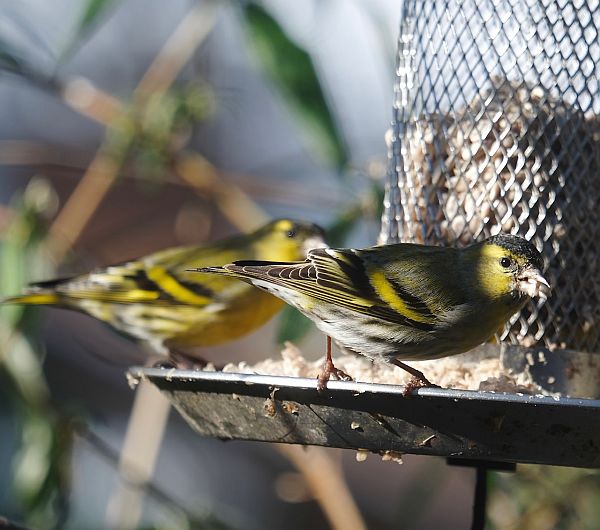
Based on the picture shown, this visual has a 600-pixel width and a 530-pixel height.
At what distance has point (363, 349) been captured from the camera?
324 cm

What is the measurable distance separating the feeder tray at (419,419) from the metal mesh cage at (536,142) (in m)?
0.90

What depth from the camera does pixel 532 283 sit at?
329cm

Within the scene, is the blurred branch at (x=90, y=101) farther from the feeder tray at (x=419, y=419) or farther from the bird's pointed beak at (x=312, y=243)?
the feeder tray at (x=419, y=419)

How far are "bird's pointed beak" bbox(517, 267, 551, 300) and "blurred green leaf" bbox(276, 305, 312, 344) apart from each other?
894 millimetres

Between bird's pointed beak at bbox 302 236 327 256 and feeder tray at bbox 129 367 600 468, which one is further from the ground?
bird's pointed beak at bbox 302 236 327 256

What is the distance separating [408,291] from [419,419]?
0.65 metres

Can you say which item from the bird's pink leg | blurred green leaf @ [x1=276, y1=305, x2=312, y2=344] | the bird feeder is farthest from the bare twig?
the bird's pink leg

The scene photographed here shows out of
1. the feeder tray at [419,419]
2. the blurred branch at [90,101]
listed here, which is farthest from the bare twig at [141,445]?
the feeder tray at [419,419]

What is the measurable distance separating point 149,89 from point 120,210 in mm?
5120

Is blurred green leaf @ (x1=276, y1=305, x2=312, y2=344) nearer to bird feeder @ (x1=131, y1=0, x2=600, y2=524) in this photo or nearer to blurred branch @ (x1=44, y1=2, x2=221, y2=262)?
bird feeder @ (x1=131, y1=0, x2=600, y2=524)

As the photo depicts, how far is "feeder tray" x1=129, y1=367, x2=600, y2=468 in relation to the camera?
2.65 metres

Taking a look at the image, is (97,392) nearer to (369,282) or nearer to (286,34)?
(286,34)

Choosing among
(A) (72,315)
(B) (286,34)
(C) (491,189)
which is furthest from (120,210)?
(C) (491,189)

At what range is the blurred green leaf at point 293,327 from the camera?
3883 millimetres
